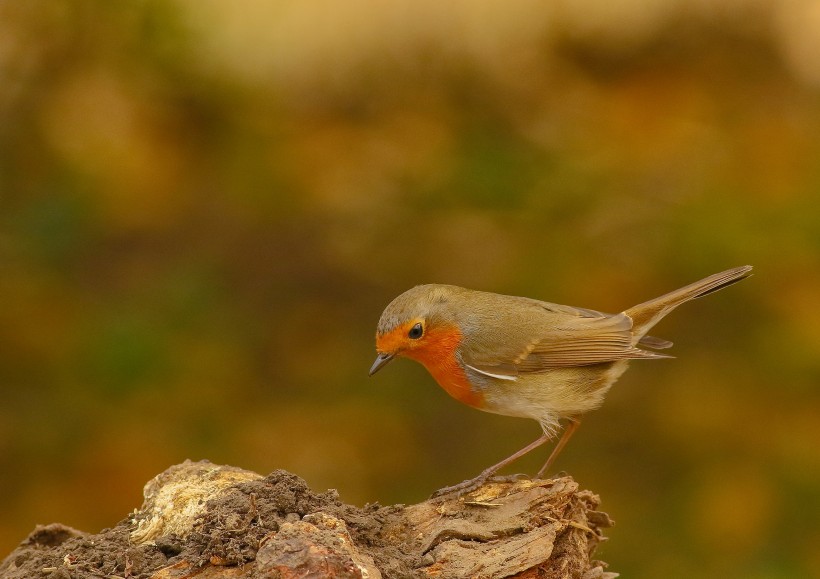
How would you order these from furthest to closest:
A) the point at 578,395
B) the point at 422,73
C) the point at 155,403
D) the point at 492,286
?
the point at 422,73
the point at 492,286
the point at 155,403
the point at 578,395

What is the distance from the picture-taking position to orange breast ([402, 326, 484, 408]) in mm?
4309

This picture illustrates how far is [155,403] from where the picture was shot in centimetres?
552

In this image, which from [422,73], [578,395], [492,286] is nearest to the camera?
[578,395]

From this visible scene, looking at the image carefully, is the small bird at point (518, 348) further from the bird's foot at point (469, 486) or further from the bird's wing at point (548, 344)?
the bird's foot at point (469, 486)

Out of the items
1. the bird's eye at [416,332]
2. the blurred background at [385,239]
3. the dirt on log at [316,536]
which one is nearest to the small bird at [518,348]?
the bird's eye at [416,332]

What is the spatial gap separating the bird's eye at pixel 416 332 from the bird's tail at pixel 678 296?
1010 millimetres

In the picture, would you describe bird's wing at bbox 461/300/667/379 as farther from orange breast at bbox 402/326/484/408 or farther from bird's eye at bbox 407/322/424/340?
bird's eye at bbox 407/322/424/340

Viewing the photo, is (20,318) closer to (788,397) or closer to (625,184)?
(625,184)

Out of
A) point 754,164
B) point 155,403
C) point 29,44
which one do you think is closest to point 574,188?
point 754,164

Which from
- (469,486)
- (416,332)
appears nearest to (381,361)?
(416,332)

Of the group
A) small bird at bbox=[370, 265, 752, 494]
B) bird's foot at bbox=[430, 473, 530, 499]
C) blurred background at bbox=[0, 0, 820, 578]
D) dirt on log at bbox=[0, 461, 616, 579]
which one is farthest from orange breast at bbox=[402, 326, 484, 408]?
blurred background at bbox=[0, 0, 820, 578]

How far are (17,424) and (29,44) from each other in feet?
7.05

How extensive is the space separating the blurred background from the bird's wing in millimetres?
1147

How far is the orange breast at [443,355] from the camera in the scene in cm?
431
